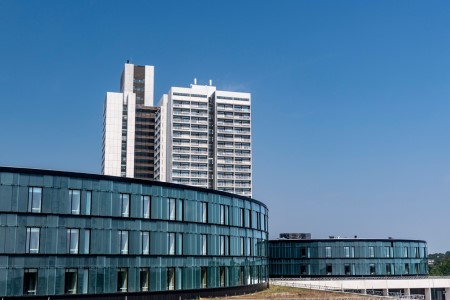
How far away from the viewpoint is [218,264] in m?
74.4

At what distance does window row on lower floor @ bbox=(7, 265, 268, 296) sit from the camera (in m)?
55.0

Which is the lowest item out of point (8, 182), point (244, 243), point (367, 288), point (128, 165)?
point (367, 288)

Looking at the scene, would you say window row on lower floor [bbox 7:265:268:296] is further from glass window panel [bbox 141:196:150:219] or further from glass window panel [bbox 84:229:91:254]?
glass window panel [bbox 141:196:150:219]

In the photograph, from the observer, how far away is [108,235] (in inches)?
2409

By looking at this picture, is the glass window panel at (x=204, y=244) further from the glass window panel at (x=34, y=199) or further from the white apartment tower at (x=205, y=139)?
the white apartment tower at (x=205, y=139)

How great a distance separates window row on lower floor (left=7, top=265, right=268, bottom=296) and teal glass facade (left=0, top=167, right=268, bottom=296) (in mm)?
96

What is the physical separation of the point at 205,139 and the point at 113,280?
137m

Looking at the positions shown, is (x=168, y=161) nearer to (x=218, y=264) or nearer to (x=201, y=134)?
(x=201, y=134)

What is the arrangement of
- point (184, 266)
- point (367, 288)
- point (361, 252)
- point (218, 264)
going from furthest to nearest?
1. point (361, 252)
2. point (367, 288)
3. point (218, 264)
4. point (184, 266)

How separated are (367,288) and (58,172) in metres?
84.9

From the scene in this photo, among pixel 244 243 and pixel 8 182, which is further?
pixel 244 243

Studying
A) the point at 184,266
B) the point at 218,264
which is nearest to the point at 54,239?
the point at 184,266

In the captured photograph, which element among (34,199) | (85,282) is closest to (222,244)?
(85,282)

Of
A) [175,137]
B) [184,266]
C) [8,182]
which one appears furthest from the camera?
[175,137]
